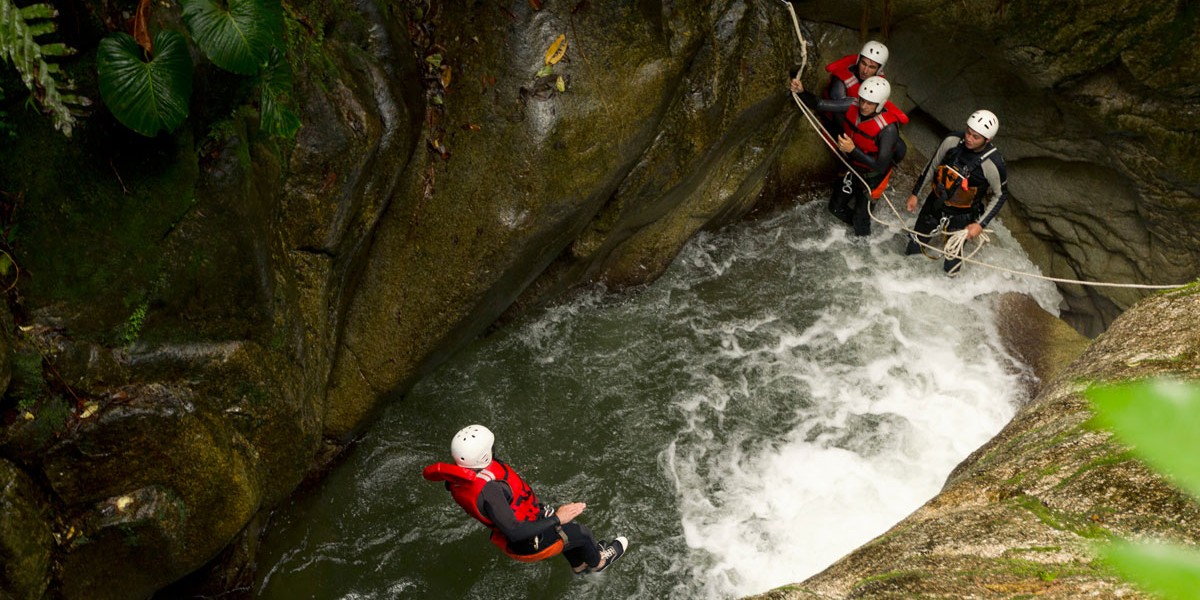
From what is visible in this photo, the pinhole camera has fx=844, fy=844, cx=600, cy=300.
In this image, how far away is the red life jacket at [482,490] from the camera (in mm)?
5223

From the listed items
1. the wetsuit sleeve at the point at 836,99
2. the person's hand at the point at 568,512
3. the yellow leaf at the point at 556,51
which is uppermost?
the yellow leaf at the point at 556,51

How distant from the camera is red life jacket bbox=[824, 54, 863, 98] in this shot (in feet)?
25.8

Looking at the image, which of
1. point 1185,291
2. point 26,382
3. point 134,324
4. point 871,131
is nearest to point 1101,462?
point 1185,291

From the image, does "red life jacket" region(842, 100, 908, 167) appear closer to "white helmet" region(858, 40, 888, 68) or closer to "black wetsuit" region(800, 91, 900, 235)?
"black wetsuit" region(800, 91, 900, 235)

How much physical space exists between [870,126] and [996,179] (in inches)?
47.2

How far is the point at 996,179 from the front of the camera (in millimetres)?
7543

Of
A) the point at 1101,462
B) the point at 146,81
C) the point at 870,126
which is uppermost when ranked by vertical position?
the point at 146,81

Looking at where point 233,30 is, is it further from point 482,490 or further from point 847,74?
point 847,74

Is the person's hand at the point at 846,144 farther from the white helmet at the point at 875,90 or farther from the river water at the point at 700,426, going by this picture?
the river water at the point at 700,426

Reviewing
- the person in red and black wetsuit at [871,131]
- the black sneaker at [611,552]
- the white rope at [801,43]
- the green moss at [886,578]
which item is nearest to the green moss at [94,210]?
the black sneaker at [611,552]

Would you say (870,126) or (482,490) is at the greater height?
(870,126)

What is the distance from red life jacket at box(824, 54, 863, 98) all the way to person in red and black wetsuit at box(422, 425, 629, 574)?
188 inches

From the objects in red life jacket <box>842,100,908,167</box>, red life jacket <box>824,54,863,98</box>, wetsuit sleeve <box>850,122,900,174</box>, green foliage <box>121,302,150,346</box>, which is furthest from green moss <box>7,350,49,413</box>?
red life jacket <box>824,54,863,98</box>

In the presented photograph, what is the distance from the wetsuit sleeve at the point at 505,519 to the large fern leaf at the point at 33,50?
290 cm
